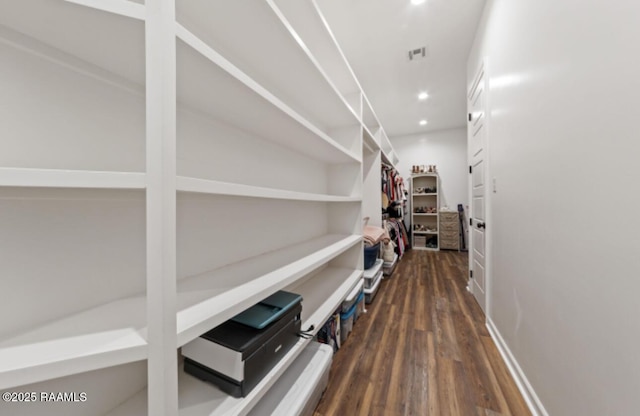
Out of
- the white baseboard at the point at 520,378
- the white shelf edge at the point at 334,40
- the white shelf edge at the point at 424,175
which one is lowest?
the white baseboard at the point at 520,378

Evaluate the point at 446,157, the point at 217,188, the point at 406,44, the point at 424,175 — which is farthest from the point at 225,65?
the point at 446,157

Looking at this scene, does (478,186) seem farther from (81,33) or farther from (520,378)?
(81,33)

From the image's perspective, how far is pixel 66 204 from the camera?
1.96 ft

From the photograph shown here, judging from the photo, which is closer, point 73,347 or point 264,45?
point 73,347

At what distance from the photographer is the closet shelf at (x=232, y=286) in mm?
612

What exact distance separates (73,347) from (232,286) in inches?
16.6

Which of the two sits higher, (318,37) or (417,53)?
(417,53)

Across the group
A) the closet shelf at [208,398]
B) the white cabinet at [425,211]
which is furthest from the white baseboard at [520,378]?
the white cabinet at [425,211]

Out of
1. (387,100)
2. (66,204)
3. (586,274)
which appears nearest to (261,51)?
(66,204)

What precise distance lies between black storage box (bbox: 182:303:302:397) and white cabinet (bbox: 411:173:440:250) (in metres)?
5.18

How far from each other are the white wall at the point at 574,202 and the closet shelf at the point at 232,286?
1066 mm

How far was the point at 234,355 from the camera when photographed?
722 mm

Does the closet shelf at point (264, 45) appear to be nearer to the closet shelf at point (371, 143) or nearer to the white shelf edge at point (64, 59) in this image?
the white shelf edge at point (64, 59)

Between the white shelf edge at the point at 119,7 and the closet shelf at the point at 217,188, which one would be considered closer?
the white shelf edge at the point at 119,7
